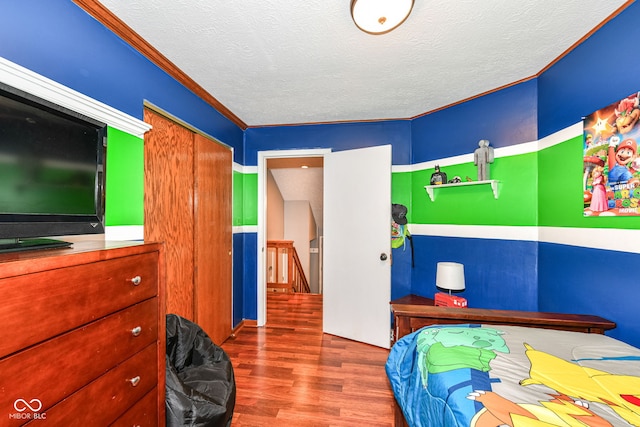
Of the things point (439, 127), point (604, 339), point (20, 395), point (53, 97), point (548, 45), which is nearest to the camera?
point (20, 395)

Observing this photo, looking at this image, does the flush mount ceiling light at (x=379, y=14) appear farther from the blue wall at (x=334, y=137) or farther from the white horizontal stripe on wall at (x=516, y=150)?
the blue wall at (x=334, y=137)

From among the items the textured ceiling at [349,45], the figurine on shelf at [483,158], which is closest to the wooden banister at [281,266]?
the textured ceiling at [349,45]

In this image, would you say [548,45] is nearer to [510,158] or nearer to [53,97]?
[510,158]

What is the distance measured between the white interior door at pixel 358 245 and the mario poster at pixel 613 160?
1420 millimetres

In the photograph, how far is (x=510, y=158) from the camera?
220cm

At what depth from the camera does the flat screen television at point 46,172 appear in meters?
0.84

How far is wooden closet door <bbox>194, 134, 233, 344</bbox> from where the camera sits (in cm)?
234

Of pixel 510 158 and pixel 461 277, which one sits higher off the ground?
pixel 510 158

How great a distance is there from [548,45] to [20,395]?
9.54 feet

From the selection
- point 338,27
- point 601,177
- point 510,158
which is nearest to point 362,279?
point 510,158

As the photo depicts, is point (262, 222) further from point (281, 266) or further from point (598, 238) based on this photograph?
point (598, 238)

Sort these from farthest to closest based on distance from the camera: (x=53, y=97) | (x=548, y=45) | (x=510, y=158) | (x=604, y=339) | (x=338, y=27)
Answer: (x=510, y=158) < (x=548, y=45) < (x=338, y=27) < (x=604, y=339) < (x=53, y=97)

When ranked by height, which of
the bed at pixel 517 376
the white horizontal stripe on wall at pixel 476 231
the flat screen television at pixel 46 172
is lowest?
the bed at pixel 517 376

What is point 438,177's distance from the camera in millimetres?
2592
